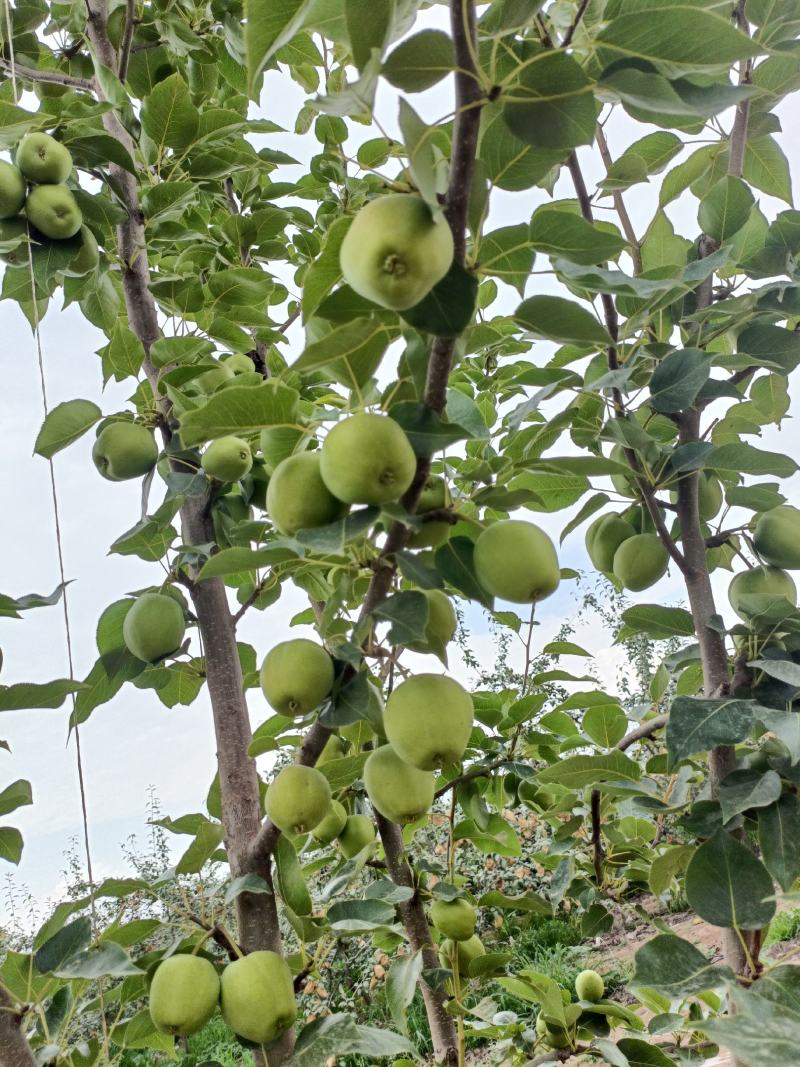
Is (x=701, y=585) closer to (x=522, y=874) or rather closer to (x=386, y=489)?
(x=386, y=489)

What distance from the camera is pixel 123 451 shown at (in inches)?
50.2

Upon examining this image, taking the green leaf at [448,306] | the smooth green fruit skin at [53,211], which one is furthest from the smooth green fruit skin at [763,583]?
the smooth green fruit skin at [53,211]

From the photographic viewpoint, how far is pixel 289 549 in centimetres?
73

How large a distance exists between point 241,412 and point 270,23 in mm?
306

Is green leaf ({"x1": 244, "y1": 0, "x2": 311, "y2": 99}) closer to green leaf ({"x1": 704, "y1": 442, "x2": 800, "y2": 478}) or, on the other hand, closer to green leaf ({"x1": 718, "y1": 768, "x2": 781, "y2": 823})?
green leaf ({"x1": 704, "y1": 442, "x2": 800, "y2": 478})

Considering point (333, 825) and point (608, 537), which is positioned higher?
point (608, 537)

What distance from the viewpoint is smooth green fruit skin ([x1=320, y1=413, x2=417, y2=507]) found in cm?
65

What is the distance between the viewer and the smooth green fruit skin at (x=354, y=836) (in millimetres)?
1287

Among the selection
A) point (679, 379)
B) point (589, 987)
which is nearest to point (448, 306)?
point (679, 379)

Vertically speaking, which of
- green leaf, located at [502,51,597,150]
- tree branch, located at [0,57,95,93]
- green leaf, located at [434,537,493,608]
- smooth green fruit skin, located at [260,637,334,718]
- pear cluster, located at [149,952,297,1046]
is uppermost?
tree branch, located at [0,57,95,93]

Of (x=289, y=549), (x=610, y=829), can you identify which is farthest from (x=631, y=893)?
(x=289, y=549)

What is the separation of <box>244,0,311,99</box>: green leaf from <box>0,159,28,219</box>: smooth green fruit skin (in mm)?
737

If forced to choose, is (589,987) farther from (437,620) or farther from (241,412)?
(241,412)

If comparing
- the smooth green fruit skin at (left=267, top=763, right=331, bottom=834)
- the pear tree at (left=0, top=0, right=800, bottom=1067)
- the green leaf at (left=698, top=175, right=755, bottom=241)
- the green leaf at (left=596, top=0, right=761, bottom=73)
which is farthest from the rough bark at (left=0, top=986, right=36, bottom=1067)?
the green leaf at (left=698, top=175, right=755, bottom=241)
